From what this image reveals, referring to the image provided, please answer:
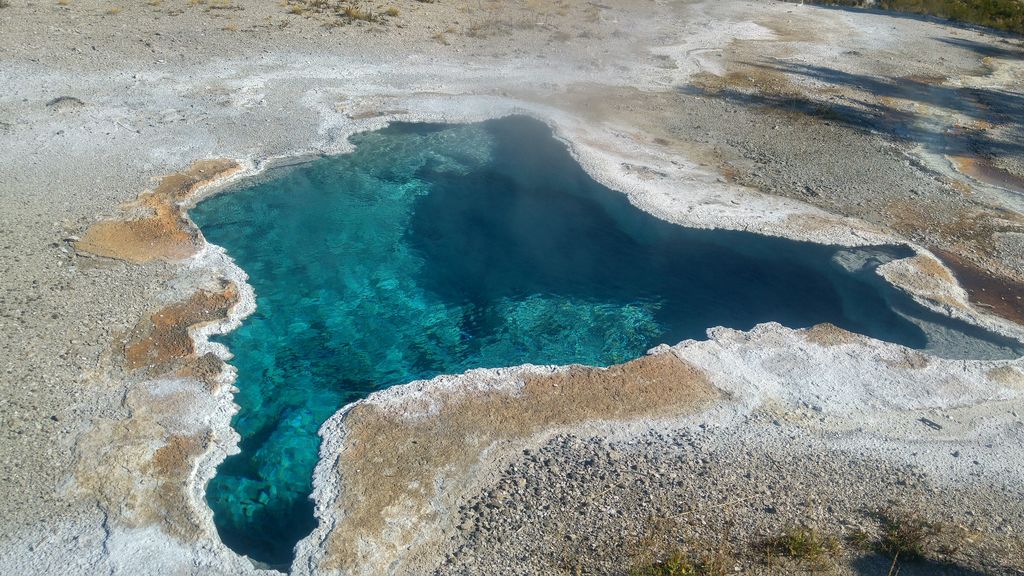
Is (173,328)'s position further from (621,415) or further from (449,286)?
(621,415)

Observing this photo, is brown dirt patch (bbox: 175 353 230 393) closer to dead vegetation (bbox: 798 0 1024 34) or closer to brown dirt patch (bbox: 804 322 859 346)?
brown dirt patch (bbox: 804 322 859 346)

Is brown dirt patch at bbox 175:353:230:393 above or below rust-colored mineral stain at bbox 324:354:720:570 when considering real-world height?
below

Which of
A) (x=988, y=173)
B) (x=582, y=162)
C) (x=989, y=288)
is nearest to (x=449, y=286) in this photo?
(x=582, y=162)

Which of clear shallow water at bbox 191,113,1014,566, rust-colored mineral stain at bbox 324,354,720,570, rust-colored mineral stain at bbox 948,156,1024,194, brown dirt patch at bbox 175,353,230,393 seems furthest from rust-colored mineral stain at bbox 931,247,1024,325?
brown dirt patch at bbox 175,353,230,393

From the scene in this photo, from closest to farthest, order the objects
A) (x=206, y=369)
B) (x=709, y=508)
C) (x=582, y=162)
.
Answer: (x=709, y=508) < (x=206, y=369) < (x=582, y=162)

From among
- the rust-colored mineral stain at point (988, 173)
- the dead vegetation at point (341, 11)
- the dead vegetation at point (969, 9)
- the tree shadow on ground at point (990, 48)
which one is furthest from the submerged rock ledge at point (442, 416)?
the dead vegetation at point (969, 9)

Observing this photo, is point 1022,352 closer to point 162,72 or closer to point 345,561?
point 345,561
